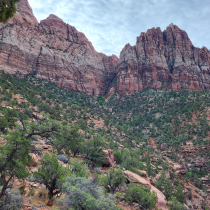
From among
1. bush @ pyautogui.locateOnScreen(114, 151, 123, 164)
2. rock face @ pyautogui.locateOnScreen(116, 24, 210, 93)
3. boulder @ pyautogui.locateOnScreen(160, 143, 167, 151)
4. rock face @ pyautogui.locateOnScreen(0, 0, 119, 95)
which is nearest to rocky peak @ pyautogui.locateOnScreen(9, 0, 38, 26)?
rock face @ pyautogui.locateOnScreen(0, 0, 119, 95)

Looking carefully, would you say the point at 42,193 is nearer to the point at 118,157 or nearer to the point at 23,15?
the point at 118,157

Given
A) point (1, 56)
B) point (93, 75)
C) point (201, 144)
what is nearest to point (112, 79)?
point (93, 75)

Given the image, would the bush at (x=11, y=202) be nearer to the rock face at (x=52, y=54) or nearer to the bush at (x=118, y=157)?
the bush at (x=118, y=157)

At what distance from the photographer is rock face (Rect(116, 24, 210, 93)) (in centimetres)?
7431

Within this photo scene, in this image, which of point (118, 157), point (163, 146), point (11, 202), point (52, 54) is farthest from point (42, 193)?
point (52, 54)

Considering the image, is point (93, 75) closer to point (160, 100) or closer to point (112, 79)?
point (112, 79)

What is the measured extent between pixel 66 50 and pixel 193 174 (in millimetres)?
75058

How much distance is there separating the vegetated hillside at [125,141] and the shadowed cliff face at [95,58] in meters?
11.0

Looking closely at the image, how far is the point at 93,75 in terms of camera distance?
8369 centimetres

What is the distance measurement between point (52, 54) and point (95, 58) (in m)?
33.6

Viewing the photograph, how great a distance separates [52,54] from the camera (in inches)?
2542

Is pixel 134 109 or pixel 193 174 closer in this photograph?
pixel 193 174

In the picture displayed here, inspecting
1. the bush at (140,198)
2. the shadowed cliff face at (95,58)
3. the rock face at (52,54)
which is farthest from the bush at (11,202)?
the shadowed cliff face at (95,58)

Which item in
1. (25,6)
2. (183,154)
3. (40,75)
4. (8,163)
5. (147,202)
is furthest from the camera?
(25,6)
